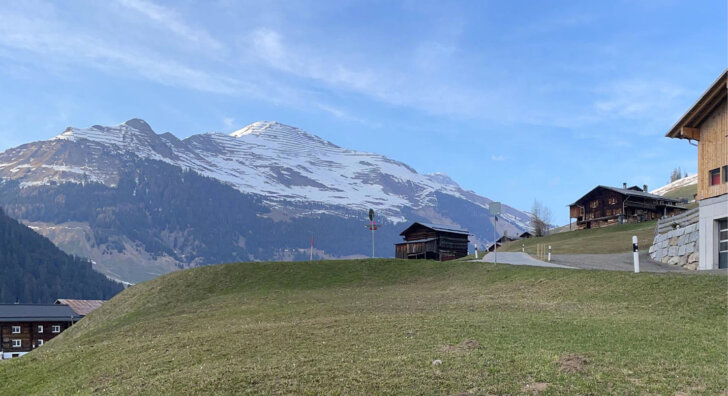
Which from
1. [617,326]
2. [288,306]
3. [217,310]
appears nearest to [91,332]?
[217,310]

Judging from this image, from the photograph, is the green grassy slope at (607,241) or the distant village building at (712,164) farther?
the green grassy slope at (607,241)

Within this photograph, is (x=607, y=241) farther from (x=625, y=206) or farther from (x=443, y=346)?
(x=443, y=346)

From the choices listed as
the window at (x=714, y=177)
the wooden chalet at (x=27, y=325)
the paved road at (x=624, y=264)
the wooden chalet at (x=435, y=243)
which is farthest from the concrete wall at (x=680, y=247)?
the wooden chalet at (x=27, y=325)

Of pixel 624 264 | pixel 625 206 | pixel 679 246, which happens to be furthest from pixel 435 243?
pixel 679 246

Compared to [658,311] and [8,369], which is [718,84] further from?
[8,369]

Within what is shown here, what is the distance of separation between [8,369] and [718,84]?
1615 inches

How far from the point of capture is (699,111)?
127ft

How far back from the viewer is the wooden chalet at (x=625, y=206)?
382 feet

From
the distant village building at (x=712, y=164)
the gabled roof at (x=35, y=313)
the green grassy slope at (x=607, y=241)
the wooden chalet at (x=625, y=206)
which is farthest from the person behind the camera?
the wooden chalet at (x=625, y=206)

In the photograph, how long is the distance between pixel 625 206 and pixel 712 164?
8370 centimetres

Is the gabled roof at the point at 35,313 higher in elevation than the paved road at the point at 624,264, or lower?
lower

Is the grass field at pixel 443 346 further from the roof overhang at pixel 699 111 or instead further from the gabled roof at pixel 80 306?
the gabled roof at pixel 80 306

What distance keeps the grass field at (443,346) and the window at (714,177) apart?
10.8 metres

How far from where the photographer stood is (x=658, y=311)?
23.6 metres
